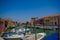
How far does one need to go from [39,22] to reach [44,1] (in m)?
0.38

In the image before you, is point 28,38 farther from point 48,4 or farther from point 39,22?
point 48,4

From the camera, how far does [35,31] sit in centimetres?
258

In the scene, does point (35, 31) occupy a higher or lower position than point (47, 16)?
lower

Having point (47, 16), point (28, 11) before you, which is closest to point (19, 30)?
point (28, 11)

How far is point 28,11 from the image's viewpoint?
2619 millimetres

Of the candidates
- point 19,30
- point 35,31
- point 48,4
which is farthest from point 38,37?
point 48,4

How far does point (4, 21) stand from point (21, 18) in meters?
0.30

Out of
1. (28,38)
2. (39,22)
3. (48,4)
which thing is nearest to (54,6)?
(48,4)

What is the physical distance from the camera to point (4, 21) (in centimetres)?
262

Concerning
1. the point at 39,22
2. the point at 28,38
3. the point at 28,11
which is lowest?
the point at 28,38

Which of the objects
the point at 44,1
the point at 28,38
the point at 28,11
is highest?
the point at 44,1

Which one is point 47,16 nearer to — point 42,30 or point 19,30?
point 42,30

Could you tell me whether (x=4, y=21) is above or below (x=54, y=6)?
below

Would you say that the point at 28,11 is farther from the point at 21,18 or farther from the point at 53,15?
the point at 53,15
